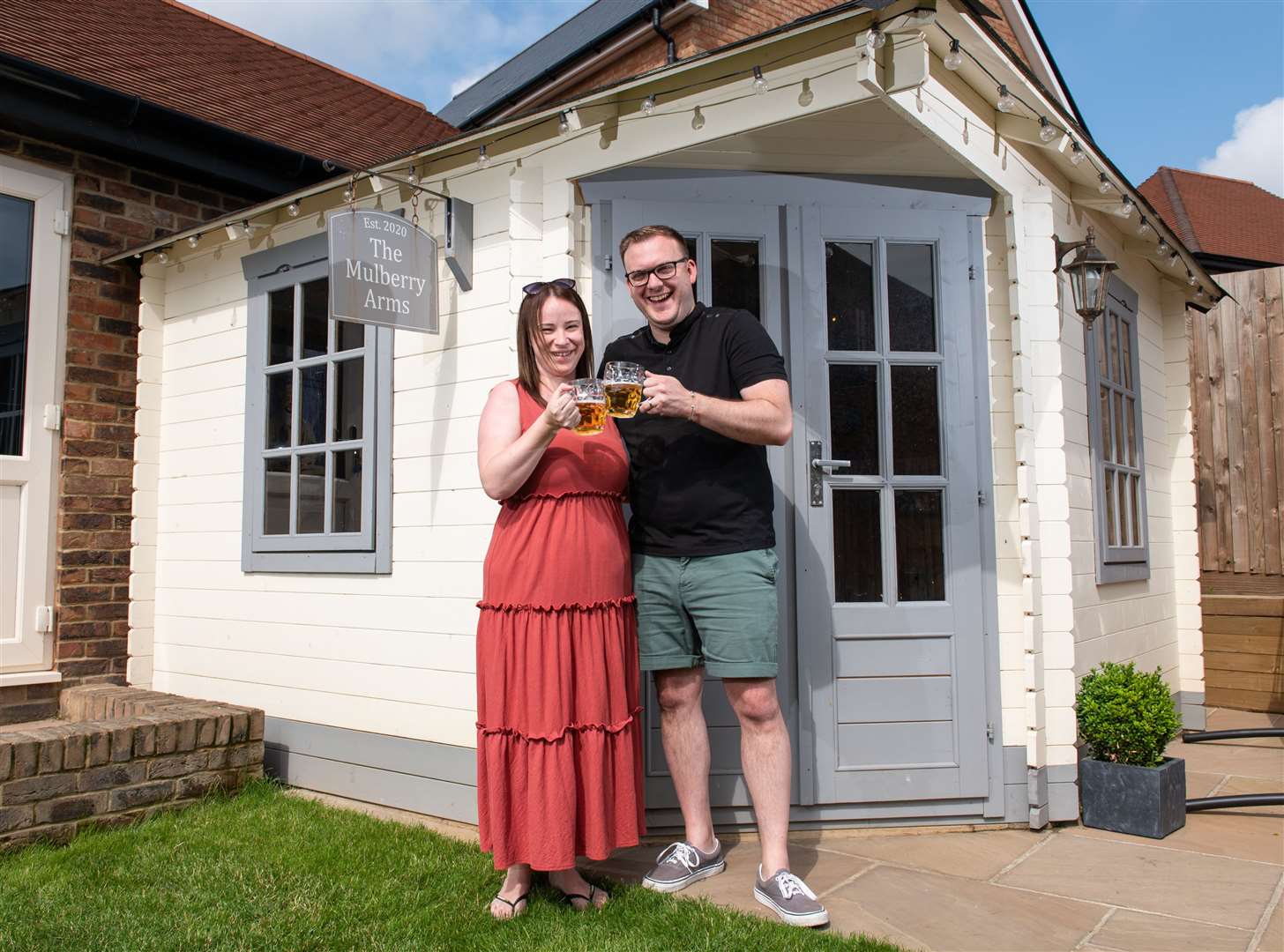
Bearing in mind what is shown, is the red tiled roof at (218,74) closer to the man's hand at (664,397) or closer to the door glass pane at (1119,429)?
the man's hand at (664,397)

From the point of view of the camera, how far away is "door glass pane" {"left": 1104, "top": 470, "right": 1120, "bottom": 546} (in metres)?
4.55

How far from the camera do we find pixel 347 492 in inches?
166

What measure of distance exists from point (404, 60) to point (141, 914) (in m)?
12.7

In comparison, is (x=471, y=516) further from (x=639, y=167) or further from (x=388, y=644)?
(x=639, y=167)

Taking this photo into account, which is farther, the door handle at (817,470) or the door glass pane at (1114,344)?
the door glass pane at (1114,344)

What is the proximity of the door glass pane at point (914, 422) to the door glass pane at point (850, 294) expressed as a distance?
189 mm

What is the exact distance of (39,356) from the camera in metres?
4.62

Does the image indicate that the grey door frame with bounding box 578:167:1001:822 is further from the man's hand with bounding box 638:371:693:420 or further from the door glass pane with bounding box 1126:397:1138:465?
the door glass pane with bounding box 1126:397:1138:465

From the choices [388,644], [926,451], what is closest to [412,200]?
[388,644]

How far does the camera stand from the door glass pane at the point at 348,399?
13.8 ft

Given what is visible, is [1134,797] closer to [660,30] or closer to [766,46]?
[766,46]

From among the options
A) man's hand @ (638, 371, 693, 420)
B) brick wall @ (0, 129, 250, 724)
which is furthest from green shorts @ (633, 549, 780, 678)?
brick wall @ (0, 129, 250, 724)

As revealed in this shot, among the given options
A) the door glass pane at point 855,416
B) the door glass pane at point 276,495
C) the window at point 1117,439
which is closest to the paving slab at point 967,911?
the door glass pane at point 855,416

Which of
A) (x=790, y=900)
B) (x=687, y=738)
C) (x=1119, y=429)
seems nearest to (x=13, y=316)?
(x=687, y=738)
